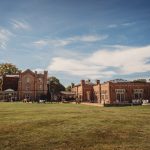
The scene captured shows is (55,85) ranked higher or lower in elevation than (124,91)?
higher

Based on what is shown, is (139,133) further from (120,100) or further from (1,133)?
(120,100)

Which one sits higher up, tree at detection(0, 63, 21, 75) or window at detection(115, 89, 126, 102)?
tree at detection(0, 63, 21, 75)

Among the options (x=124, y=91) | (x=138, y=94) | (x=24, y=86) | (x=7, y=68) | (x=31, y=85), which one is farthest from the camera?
(x=7, y=68)

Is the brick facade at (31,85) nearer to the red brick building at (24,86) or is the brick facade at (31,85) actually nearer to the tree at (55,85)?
the red brick building at (24,86)

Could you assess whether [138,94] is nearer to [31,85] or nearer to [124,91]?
[124,91]

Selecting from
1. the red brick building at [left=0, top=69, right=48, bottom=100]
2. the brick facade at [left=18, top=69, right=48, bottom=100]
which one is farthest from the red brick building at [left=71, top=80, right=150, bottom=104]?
the red brick building at [left=0, top=69, right=48, bottom=100]

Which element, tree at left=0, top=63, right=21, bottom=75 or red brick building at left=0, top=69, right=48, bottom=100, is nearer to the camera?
red brick building at left=0, top=69, right=48, bottom=100

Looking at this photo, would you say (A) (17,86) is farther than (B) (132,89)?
Yes

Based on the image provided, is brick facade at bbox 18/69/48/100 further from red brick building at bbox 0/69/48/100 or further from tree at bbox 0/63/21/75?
tree at bbox 0/63/21/75

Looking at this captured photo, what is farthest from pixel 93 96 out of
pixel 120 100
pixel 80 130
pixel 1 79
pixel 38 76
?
pixel 80 130

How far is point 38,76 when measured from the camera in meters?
82.2

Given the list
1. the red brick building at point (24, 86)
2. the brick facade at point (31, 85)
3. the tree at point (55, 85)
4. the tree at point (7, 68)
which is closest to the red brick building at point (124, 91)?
the brick facade at point (31, 85)

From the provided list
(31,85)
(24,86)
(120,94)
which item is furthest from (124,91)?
(24,86)

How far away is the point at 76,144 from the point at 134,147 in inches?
92.5
